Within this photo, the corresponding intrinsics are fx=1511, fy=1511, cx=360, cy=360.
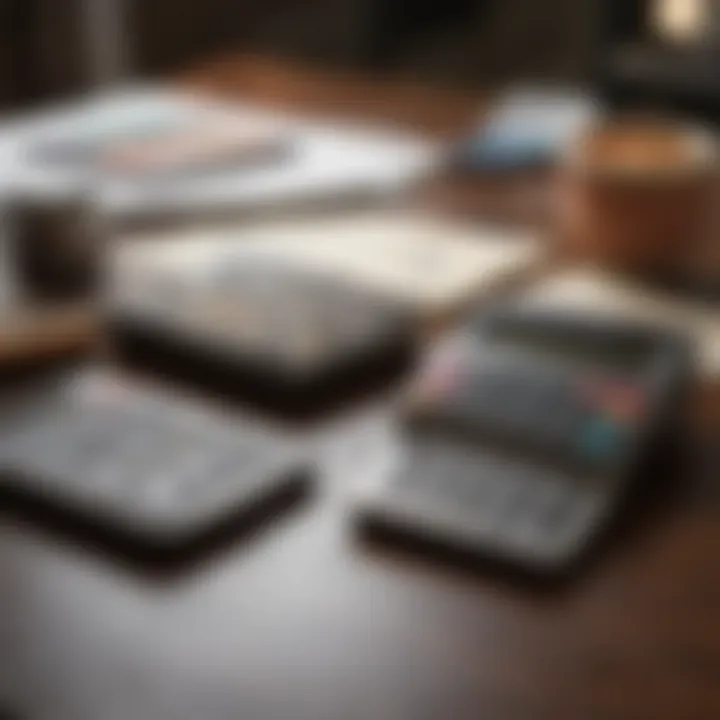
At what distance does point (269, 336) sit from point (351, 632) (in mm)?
234

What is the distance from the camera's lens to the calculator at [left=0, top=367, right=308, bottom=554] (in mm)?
622

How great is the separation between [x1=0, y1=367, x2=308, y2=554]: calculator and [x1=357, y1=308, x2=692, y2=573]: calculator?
0.05 m

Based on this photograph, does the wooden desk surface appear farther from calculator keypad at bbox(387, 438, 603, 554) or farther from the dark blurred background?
the dark blurred background

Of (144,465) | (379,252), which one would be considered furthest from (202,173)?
(144,465)

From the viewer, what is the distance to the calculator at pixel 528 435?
619 mm

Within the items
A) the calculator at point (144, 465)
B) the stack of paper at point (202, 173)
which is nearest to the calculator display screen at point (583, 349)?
the calculator at point (144, 465)

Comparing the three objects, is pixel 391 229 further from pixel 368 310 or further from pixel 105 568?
pixel 105 568

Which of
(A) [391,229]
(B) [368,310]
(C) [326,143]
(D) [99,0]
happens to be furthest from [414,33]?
(B) [368,310]

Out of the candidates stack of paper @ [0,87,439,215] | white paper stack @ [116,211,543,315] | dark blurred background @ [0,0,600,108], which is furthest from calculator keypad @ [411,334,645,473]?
dark blurred background @ [0,0,600,108]

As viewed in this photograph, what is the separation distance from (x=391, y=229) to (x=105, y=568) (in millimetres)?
435

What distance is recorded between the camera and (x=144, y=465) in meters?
0.65

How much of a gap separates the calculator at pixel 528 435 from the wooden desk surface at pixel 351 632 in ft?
0.05

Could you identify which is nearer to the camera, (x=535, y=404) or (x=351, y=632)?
(x=351, y=632)

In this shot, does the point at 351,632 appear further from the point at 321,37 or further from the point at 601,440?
the point at 321,37
